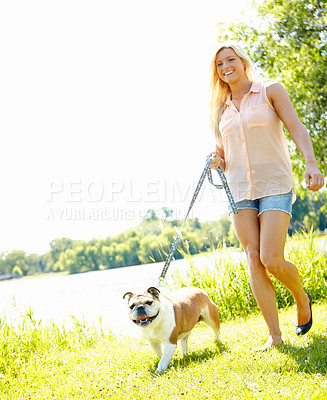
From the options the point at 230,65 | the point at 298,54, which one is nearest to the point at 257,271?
the point at 230,65

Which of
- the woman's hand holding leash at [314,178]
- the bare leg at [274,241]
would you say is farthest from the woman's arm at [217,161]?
the woman's hand holding leash at [314,178]

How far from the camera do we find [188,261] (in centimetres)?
637

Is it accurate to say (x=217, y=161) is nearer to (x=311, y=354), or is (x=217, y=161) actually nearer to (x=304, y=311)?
(x=304, y=311)

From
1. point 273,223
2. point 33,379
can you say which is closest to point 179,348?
point 33,379

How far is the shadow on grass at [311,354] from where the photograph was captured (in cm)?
253

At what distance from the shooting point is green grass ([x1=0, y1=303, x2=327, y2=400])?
7.87 ft

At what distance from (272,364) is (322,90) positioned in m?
9.35

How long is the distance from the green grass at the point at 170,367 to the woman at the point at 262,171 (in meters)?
0.34

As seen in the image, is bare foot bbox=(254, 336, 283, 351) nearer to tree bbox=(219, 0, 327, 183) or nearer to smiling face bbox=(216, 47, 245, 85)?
smiling face bbox=(216, 47, 245, 85)

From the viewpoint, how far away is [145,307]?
3059 mm

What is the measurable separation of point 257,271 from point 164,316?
773 mm

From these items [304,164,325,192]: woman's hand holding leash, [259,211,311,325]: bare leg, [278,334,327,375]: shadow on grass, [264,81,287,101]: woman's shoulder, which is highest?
[264,81,287,101]: woman's shoulder

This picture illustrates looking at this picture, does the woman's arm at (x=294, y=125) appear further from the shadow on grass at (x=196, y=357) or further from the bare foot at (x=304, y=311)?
the shadow on grass at (x=196, y=357)

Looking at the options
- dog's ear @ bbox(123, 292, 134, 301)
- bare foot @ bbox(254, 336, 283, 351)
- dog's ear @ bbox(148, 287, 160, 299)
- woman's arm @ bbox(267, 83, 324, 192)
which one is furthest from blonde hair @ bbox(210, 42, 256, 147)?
bare foot @ bbox(254, 336, 283, 351)
